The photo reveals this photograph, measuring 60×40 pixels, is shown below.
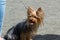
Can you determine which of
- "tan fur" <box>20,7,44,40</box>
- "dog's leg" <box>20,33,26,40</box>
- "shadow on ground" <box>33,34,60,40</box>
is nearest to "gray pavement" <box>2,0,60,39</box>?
"shadow on ground" <box>33,34,60,40</box>

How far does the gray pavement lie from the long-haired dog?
1.29 meters

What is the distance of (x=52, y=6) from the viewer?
14.4ft

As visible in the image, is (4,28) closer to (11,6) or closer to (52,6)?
(11,6)

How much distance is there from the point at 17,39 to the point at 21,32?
12 cm

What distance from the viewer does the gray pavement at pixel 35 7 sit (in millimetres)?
4180

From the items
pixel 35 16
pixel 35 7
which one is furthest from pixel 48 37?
pixel 35 16

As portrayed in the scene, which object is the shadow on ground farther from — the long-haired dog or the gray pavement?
the long-haired dog

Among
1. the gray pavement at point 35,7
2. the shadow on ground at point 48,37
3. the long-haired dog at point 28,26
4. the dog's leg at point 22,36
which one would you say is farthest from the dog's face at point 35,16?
the gray pavement at point 35,7

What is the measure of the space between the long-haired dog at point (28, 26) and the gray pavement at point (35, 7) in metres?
1.29

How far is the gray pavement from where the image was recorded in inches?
165

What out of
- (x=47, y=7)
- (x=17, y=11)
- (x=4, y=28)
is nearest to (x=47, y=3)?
(x=47, y=7)

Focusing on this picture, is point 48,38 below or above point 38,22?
below

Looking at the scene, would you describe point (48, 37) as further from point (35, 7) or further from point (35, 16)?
point (35, 16)


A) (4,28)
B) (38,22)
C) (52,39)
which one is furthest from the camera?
(4,28)
